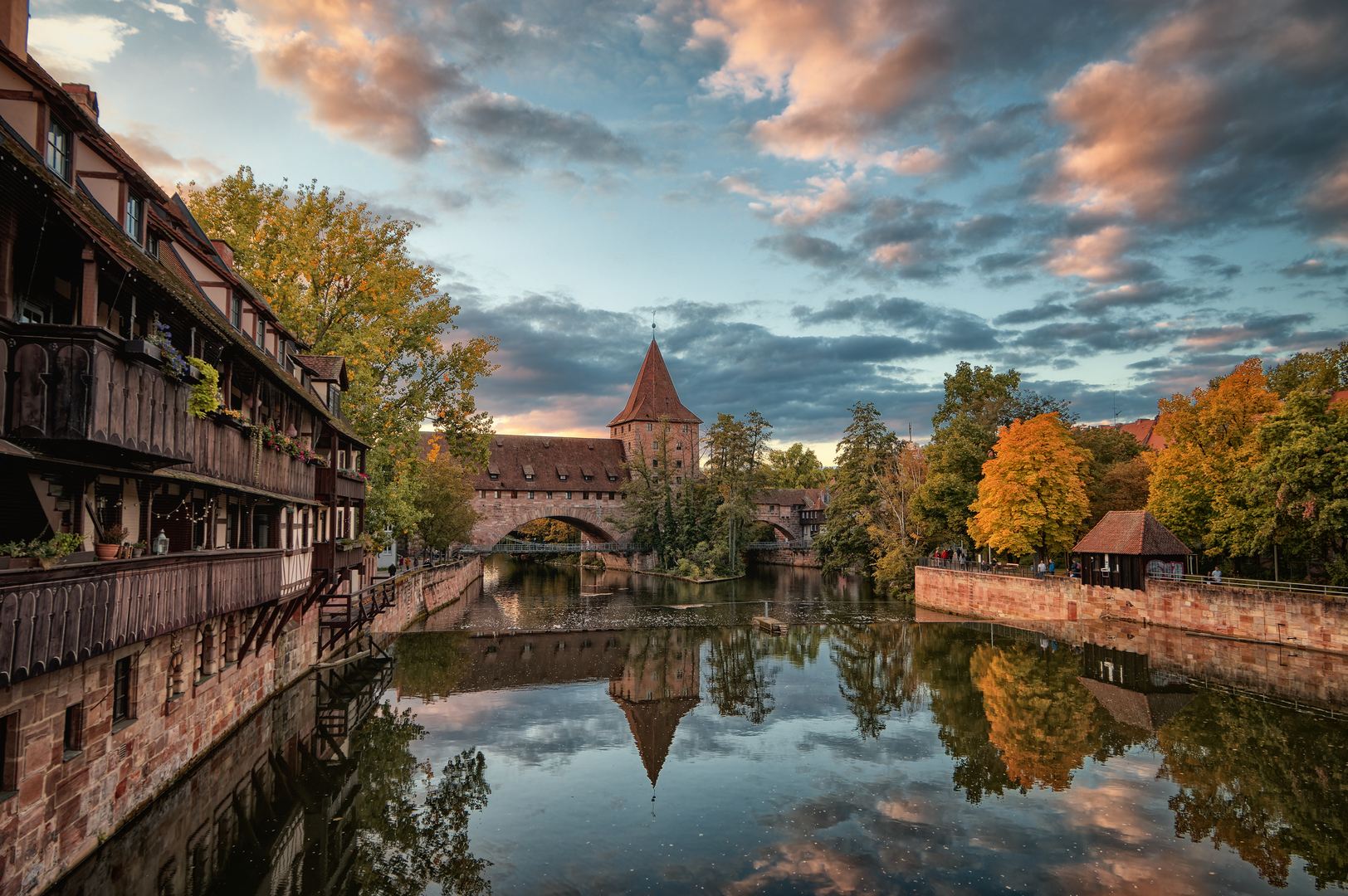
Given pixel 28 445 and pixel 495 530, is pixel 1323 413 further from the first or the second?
pixel 495 530

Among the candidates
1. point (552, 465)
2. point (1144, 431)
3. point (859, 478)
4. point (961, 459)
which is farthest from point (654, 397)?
point (1144, 431)

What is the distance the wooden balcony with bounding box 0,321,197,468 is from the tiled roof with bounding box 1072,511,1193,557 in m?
31.3

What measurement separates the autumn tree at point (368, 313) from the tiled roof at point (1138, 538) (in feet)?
79.5

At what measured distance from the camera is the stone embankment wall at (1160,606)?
926 inches

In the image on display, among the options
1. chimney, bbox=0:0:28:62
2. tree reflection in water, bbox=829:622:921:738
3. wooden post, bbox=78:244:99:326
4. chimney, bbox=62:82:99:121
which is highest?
chimney, bbox=62:82:99:121

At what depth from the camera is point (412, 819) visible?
39.2ft

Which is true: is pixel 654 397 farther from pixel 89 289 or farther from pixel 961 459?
pixel 89 289

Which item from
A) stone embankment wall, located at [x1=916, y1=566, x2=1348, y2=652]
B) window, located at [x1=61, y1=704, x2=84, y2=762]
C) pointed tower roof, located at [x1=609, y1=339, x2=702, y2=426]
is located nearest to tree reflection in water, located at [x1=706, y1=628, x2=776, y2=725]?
stone embankment wall, located at [x1=916, y1=566, x2=1348, y2=652]

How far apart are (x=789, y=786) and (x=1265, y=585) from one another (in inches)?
888

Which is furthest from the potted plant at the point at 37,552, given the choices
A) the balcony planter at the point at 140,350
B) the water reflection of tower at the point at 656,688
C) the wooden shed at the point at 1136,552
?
the wooden shed at the point at 1136,552

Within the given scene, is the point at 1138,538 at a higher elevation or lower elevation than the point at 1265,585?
higher

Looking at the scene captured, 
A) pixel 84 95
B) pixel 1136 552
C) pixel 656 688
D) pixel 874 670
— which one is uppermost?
pixel 84 95

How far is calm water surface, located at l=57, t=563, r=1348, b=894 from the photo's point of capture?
1011 cm

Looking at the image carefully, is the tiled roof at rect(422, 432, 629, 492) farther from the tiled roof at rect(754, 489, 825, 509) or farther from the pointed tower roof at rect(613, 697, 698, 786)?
the pointed tower roof at rect(613, 697, 698, 786)
